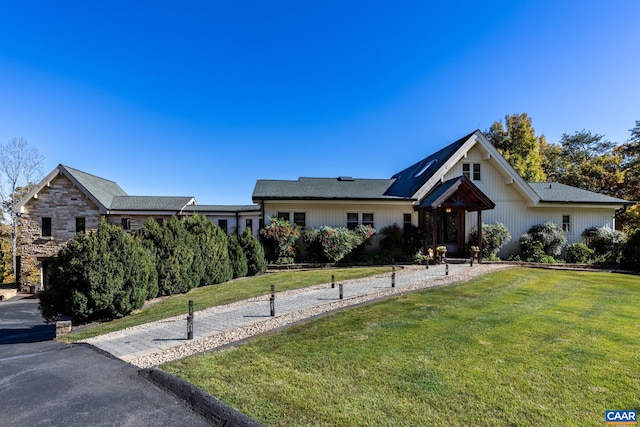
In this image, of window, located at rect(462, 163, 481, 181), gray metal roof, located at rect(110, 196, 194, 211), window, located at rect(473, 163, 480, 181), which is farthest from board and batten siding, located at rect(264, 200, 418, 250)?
gray metal roof, located at rect(110, 196, 194, 211)

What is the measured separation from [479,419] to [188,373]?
13.1ft

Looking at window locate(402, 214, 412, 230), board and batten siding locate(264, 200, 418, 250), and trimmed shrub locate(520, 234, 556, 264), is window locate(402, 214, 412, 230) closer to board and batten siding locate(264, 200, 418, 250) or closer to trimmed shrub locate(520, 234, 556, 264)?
board and batten siding locate(264, 200, 418, 250)

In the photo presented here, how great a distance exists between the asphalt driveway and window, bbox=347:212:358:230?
15353 millimetres

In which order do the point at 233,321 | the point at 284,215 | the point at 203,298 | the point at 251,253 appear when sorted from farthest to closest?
the point at 284,215 → the point at 251,253 → the point at 203,298 → the point at 233,321

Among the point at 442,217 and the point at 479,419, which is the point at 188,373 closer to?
the point at 479,419

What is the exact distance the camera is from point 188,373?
15.6 feet

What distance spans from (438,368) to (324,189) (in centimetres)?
1731

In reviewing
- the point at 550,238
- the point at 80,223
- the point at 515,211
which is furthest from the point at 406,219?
the point at 80,223

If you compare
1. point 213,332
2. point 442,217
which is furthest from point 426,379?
point 442,217

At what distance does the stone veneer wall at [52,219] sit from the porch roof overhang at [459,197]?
24913 mm

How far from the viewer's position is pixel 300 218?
1986cm

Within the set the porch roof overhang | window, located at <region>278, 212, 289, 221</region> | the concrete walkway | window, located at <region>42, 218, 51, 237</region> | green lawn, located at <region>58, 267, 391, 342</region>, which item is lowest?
green lawn, located at <region>58, 267, 391, 342</region>

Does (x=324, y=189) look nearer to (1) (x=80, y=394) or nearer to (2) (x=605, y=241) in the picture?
(2) (x=605, y=241)

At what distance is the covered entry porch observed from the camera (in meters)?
17.0
